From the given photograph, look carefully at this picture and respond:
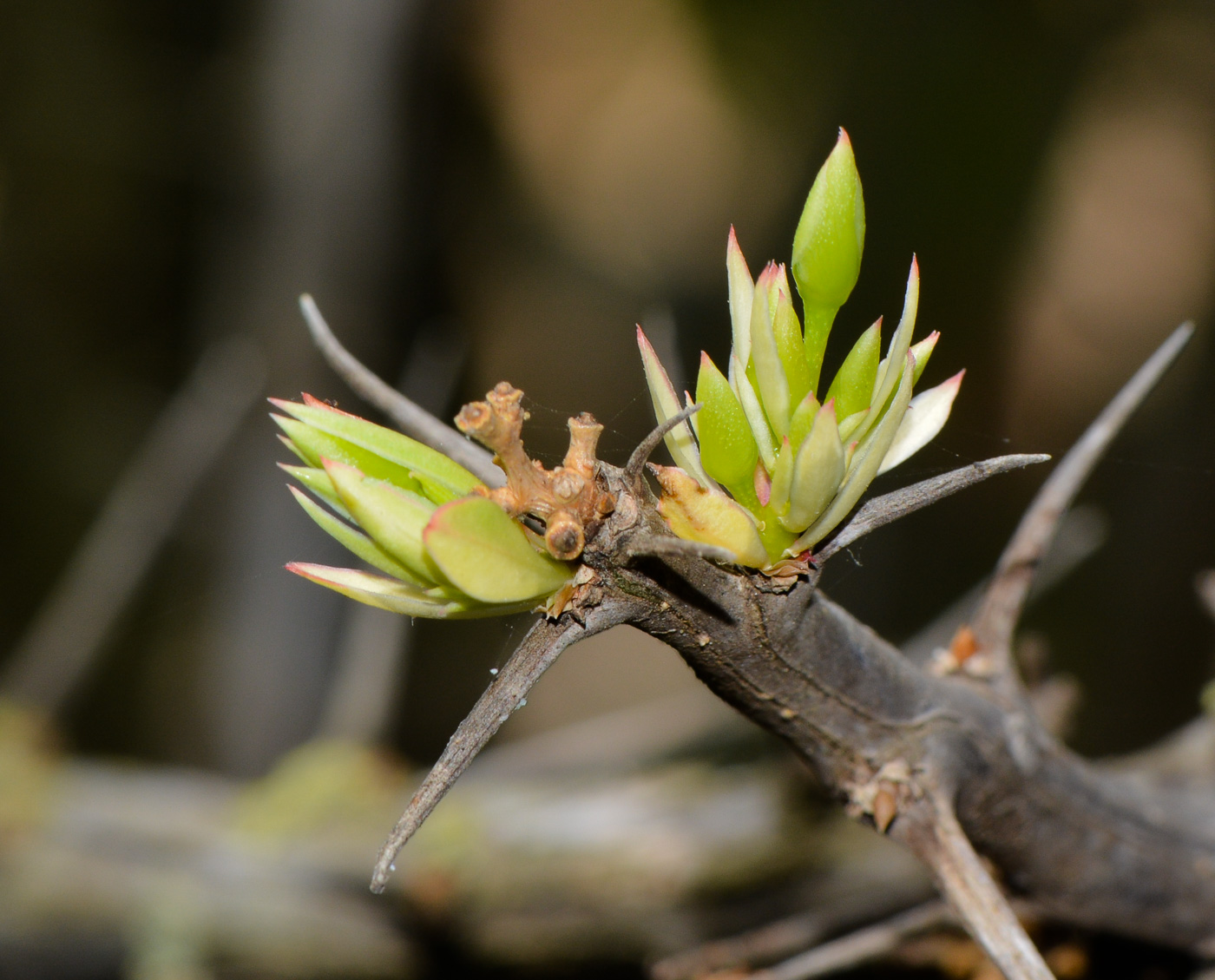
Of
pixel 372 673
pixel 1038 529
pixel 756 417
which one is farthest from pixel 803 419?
pixel 372 673

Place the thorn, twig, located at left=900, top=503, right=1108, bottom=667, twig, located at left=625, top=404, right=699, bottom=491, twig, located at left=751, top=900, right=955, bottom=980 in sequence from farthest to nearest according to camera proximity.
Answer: twig, located at left=900, top=503, right=1108, bottom=667 → twig, located at left=751, top=900, right=955, bottom=980 → the thorn → twig, located at left=625, top=404, right=699, bottom=491

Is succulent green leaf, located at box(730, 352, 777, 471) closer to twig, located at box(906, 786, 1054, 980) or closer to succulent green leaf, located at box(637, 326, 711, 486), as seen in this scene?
succulent green leaf, located at box(637, 326, 711, 486)

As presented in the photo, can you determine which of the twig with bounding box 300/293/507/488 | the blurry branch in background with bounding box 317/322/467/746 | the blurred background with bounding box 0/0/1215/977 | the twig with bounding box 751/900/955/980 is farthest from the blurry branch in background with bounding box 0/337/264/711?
the twig with bounding box 751/900/955/980

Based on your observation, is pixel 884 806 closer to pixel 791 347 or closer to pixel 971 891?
pixel 971 891

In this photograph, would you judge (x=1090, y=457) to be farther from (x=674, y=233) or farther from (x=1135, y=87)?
(x=674, y=233)

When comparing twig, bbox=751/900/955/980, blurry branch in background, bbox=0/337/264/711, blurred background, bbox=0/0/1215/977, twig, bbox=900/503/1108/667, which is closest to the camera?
twig, bbox=751/900/955/980

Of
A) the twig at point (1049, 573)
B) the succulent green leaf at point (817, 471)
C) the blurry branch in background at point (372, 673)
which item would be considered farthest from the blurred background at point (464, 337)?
the succulent green leaf at point (817, 471)

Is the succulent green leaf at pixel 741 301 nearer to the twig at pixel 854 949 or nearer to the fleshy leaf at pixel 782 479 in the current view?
the fleshy leaf at pixel 782 479
